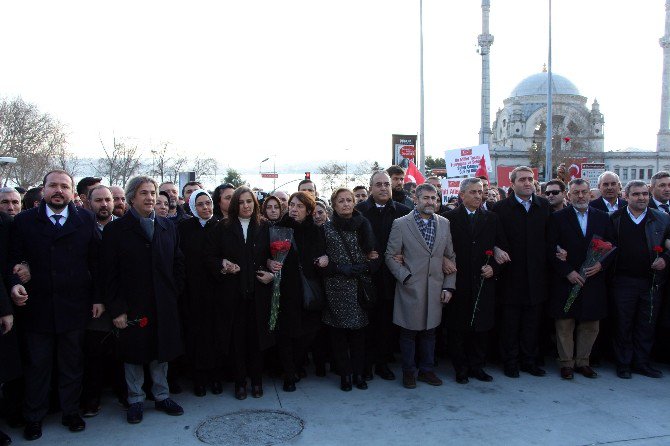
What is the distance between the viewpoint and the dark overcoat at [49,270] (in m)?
4.72

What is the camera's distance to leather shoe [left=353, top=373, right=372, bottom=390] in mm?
5832

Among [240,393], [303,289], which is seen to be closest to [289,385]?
[240,393]

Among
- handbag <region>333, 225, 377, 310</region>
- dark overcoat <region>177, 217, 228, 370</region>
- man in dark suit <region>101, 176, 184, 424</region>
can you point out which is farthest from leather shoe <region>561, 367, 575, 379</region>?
man in dark suit <region>101, 176, 184, 424</region>

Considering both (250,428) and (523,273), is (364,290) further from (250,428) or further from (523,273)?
(523,273)

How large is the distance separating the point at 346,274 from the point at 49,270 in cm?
280

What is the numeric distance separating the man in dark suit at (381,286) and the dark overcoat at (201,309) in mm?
1749

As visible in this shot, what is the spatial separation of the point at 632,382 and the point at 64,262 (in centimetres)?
607

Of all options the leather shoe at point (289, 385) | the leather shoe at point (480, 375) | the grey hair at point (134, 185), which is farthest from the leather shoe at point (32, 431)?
the leather shoe at point (480, 375)

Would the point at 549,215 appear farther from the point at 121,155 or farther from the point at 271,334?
the point at 121,155

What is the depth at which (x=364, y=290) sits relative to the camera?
574cm

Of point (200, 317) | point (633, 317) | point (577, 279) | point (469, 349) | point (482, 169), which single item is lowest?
point (469, 349)

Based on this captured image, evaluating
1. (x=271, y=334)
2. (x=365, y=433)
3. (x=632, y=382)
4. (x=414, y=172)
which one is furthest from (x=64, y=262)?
(x=414, y=172)

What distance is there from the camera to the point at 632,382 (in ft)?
19.8

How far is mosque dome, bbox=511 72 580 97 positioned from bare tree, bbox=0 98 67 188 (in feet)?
228
